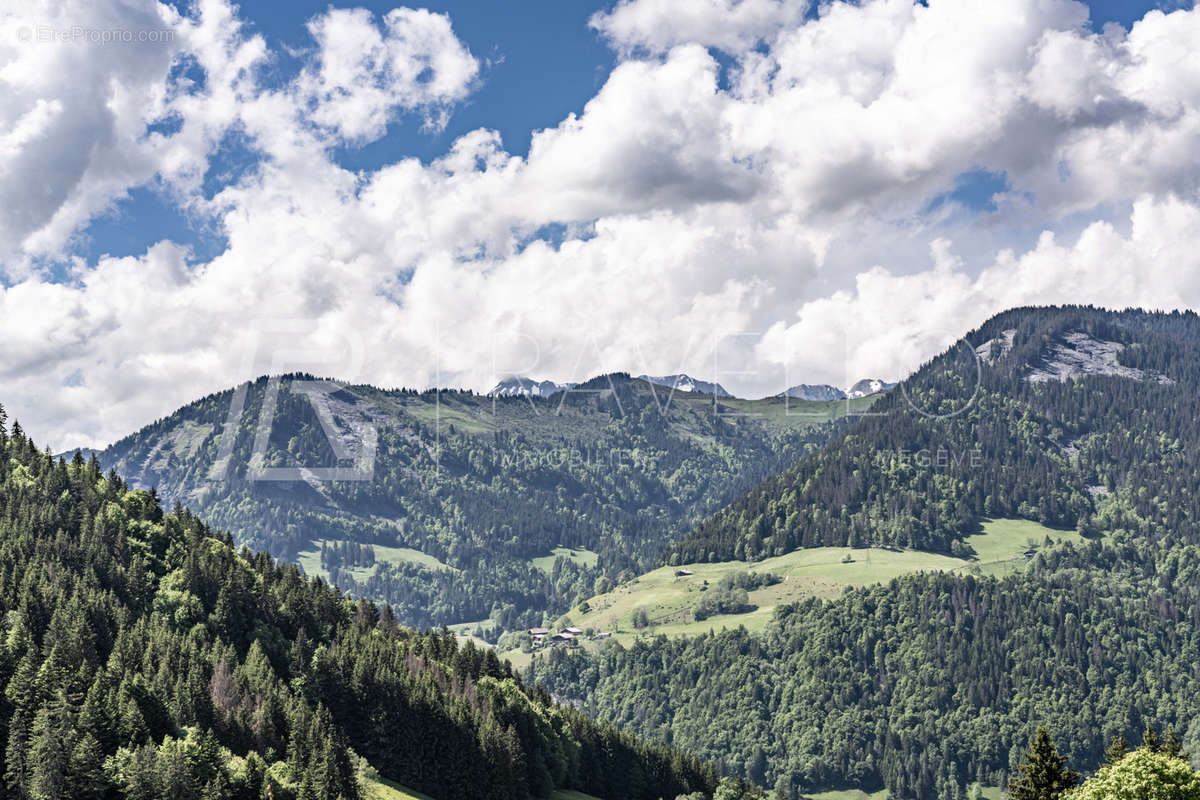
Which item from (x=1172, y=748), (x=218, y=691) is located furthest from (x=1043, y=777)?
(x=218, y=691)

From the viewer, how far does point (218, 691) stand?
14300cm

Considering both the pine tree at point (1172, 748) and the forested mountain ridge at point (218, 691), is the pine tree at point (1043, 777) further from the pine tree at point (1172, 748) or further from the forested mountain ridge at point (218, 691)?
the forested mountain ridge at point (218, 691)

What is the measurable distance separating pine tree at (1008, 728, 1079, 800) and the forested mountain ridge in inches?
2964

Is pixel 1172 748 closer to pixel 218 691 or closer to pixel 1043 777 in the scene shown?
pixel 1043 777

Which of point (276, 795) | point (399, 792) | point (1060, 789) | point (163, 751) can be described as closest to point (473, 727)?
point (399, 792)

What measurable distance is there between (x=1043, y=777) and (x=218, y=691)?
101 metres

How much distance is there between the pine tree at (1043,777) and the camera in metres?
94.8

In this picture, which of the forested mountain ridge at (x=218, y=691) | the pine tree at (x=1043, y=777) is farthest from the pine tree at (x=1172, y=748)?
the forested mountain ridge at (x=218, y=691)

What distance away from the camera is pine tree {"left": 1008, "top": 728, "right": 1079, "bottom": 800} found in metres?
94.8

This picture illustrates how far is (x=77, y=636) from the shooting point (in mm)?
143875

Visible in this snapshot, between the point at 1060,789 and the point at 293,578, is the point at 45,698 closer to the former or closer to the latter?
the point at 293,578

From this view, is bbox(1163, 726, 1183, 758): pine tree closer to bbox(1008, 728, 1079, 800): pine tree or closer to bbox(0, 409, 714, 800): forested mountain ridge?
bbox(1008, 728, 1079, 800): pine tree

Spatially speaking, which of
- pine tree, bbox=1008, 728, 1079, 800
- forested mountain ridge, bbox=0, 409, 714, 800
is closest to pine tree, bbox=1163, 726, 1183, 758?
pine tree, bbox=1008, 728, 1079, 800

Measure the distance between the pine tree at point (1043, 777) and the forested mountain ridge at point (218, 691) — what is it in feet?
247
